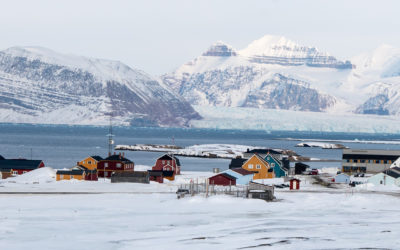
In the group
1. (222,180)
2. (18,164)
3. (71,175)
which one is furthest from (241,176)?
(18,164)

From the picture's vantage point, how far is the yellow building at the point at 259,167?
11862cm

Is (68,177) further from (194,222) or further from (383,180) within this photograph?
(194,222)

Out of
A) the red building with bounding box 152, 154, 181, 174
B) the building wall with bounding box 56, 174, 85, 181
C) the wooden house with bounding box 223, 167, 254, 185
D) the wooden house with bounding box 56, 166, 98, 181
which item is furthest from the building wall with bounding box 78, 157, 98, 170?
the wooden house with bounding box 223, 167, 254, 185

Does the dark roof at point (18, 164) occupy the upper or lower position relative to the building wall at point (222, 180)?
upper

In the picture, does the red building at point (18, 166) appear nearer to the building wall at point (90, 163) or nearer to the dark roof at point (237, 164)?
the building wall at point (90, 163)

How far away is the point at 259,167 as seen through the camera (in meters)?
119

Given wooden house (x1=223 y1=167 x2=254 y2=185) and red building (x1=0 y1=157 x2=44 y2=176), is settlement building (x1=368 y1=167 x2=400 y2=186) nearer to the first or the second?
wooden house (x1=223 y1=167 x2=254 y2=185)

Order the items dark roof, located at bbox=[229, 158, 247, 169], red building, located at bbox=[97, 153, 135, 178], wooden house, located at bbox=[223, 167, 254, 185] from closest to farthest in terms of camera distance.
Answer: wooden house, located at bbox=[223, 167, 254, 185] < red building, located at bbox=[97, 153, 135, 178] < dark roof, located at bbox=[229, 158, 247, 169]

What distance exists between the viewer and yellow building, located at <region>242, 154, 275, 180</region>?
118625 mm

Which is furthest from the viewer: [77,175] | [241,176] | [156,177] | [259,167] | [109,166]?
[259,167]

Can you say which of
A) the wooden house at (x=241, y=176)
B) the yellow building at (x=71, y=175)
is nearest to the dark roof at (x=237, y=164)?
the wooden house at (x=241, y=176)

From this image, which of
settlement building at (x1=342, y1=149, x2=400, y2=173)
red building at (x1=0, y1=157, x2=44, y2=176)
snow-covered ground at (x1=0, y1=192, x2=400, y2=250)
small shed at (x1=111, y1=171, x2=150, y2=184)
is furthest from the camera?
settlement building at (x1=342, y1=149, x2=400, y2=173)

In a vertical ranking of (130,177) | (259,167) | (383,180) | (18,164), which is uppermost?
(259,167)

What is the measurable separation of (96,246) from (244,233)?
428 inches
